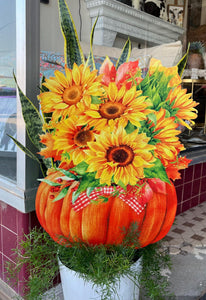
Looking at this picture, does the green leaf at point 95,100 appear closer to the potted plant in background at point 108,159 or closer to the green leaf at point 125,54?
the potted plant in background at point 108,159

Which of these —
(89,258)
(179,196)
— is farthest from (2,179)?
(179,196)

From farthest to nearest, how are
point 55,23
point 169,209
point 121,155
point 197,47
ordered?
point 197,47 < point 55,23 < point 169,209 < point 121,155

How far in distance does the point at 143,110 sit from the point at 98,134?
0.10m

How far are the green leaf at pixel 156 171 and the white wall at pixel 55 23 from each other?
713 millimetres

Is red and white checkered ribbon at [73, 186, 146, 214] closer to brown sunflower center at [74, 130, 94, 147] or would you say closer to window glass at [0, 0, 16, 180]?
brown sunflower center at [74, 130, 94, 147]

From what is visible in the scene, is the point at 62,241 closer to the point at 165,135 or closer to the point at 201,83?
the point at 165,135

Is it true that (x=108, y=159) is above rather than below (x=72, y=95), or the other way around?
below

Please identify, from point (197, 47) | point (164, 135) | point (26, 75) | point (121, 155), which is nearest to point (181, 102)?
point (164, 135)

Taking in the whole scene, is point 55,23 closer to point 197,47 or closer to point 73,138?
point 73,138

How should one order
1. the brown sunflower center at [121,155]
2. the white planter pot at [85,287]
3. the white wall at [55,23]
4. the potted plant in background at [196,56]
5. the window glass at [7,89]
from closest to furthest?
the brown sunflower center at [121,155]
the white planter pot at [85,287]
the window glass at [7,89]
the white wall at [55,23]
the potted plant in background at [196,56]

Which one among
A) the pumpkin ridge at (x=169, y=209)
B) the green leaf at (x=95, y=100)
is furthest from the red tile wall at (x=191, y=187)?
the green leaf at (x=95, y=100)

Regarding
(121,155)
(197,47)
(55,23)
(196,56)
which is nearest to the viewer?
(121,155)

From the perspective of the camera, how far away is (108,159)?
0.54 m

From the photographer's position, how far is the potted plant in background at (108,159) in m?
0.54
